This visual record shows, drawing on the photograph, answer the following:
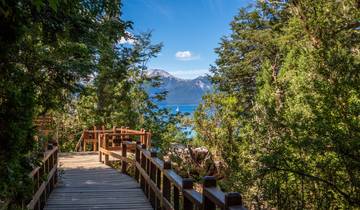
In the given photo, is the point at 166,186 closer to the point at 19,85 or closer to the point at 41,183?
the point at 41,183

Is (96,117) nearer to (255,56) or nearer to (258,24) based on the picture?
(255,56)

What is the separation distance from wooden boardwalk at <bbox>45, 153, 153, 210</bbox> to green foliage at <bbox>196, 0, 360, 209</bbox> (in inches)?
94.0

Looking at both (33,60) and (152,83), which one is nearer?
(33,60)

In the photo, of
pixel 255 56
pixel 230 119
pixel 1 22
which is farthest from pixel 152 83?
pixel 1 22

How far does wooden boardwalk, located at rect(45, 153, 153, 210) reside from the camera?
7.76 m

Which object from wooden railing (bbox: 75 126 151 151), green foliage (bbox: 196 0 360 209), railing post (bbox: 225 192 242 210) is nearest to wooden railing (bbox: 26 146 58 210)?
railing post (bbox: 225 192 242 210)

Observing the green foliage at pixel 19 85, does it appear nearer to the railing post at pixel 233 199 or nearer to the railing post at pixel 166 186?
the railing post at pixel 233 199

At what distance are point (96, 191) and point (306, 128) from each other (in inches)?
196

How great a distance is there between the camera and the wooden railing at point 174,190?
3461mm

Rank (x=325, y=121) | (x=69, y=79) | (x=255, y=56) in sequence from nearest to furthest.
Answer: (x=325, y=121), (x=69, y=79), (x=255, y=56)

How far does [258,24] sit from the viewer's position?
25.0m

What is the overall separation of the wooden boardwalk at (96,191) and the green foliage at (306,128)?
7.84 feet

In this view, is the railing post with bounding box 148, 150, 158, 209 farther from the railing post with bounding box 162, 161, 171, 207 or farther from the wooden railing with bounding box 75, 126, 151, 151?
the wooden railing with bounding box 75, 126, 151, 151

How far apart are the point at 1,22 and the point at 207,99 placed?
991 centimetres
